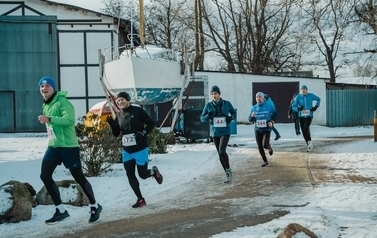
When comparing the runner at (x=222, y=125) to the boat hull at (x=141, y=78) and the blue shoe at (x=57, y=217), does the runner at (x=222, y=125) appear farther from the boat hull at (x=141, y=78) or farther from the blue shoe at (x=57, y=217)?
the boat hull at (x=141, y=78)

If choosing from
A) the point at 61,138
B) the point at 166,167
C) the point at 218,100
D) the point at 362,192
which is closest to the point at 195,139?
the point at 166,167

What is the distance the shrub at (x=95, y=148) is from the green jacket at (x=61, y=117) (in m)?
3.48

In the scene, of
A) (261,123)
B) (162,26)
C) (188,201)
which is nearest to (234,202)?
(188,201)

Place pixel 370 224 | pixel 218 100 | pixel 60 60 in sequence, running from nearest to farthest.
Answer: pixel 370 224
pixel 218 100
pixel 60 60

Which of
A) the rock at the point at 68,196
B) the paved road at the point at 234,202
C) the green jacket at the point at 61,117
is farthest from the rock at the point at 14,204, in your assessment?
the paved road at the point at 234,202

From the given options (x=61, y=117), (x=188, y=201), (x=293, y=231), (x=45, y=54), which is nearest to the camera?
(x=293, y=231)

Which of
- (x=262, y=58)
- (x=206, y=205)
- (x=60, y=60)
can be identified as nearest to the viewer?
(x=206, y=205)

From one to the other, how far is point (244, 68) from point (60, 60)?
19.6m

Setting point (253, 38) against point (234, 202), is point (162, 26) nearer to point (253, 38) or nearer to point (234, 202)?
point (253, 38)

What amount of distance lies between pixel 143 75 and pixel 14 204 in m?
11.2

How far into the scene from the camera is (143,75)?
18.7m

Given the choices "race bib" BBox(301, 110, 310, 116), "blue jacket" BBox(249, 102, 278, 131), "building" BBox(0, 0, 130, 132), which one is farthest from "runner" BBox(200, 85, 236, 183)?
"building" BBox(0, 0, 130, 132)

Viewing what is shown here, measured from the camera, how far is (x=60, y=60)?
29094 millimetres

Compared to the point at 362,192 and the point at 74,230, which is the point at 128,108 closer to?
the point at 74,230
